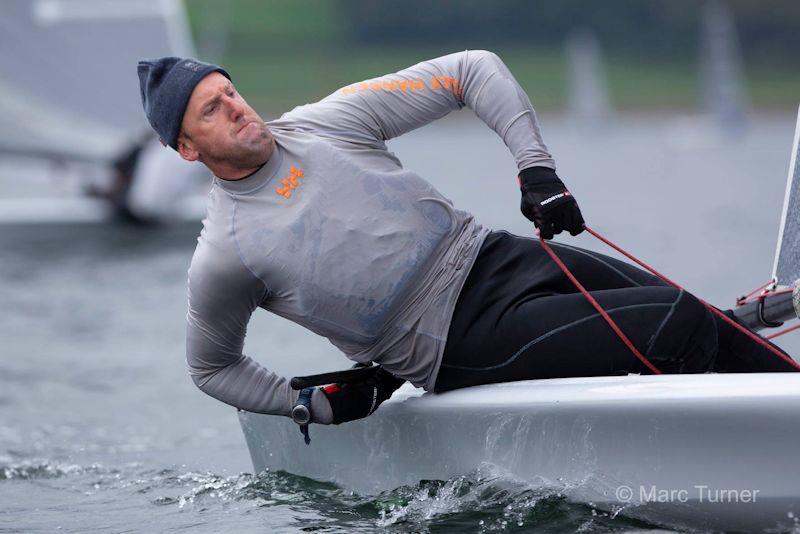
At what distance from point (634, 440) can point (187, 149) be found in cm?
118

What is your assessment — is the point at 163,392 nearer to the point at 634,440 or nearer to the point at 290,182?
the point at 290,182

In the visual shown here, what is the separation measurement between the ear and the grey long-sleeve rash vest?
0.08 meters

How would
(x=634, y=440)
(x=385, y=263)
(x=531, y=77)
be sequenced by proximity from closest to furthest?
(x=634, y=440), (x=385, y=263), (x=531, y=77)

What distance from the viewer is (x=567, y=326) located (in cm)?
301

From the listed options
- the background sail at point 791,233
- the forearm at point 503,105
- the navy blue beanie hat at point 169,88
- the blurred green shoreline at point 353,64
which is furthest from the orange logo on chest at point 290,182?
the blurred green shoreline at point 353,64

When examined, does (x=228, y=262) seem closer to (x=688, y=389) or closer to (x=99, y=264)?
(x=688, y=389)

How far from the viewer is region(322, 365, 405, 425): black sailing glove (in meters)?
3.16

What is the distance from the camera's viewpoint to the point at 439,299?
3.11 metres

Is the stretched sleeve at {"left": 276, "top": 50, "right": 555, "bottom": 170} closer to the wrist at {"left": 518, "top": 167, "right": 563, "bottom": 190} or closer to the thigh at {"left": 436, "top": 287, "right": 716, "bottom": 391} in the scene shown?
the wrist at {"left": 518, "top": 167, "right": 563, "bottom": 190}

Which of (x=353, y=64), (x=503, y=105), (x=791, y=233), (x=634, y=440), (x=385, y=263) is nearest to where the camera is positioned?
(x=634, y=440)

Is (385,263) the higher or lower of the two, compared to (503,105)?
lower

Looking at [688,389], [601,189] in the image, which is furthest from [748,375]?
[601,189]

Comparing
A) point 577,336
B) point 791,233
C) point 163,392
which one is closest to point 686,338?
point 577,336

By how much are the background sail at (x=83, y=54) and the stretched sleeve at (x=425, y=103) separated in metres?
Answer: 10.0
